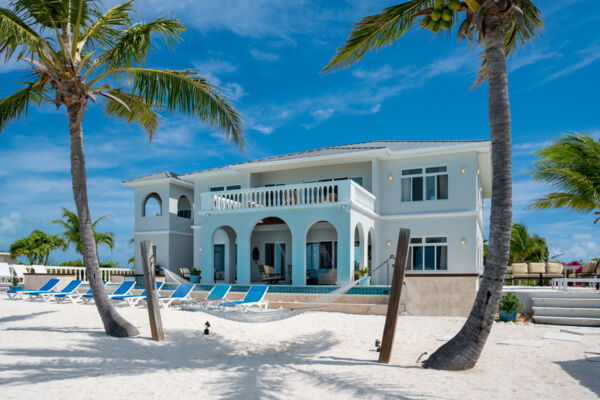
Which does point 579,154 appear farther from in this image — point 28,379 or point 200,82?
point 28,379

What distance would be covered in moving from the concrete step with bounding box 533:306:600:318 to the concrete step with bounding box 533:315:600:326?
0.33 meters

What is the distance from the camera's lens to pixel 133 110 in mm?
13125

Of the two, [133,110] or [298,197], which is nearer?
[133,110]

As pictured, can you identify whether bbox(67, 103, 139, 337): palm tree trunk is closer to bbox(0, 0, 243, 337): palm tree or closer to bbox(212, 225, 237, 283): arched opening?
bbox(0, 0, 243, 337): palm tree

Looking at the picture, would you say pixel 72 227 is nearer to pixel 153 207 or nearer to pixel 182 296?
pixel 153 207

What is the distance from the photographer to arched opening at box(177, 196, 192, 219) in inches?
1105

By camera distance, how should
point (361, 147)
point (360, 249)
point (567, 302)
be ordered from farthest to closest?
1. point (361, 147)
2. point (360, 249)
3. point (567, 302)

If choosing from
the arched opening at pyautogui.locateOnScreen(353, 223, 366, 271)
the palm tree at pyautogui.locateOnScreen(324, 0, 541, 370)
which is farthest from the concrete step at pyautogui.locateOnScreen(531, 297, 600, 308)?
the palm tree at pyautogui.locateOnScreen(324, 0, 541, 370)

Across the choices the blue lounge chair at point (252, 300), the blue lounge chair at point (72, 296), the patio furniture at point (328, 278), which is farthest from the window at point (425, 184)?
the blue lounge chair at point (72, 296)

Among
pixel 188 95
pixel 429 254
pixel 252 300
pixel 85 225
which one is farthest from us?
pixel 429 254

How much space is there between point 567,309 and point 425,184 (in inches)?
332

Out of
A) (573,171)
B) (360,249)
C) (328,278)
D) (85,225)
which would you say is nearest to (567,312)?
(573,171)

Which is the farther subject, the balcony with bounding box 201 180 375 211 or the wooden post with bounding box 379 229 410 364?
the balcony with bounding box 201 180 375 211

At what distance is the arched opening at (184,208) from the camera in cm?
2808
